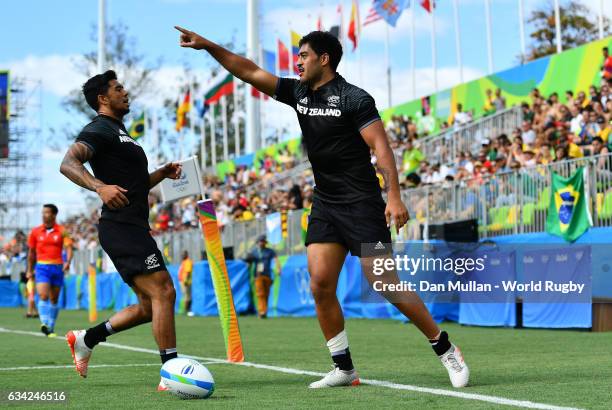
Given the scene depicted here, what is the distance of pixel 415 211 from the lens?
21188 mm

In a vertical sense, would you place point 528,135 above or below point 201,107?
below

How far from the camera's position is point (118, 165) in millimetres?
7477

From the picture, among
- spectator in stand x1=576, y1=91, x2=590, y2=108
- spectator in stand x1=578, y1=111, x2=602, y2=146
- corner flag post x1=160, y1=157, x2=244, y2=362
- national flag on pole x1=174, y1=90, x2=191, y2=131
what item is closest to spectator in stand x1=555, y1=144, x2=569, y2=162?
spectator in stand x1=578, y1=111, x2=602, y2=146

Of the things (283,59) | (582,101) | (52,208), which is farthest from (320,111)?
(283,59)

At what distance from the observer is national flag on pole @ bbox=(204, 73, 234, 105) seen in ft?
145

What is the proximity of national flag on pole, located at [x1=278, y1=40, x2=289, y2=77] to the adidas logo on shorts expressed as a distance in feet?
115

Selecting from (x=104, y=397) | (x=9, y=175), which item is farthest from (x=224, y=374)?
(x=9, y=175)

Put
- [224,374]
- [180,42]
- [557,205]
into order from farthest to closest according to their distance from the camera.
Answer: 1. [557,205]
2. [224,374]
3. [180,42]

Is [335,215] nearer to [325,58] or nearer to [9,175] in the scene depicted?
[325,58]

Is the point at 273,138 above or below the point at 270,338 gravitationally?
above

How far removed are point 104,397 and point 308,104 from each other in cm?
231

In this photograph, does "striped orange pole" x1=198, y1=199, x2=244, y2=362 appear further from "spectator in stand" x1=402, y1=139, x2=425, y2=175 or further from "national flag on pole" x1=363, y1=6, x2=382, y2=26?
"national flag on pole" x1=363, y1=6, x2=382, y2=26

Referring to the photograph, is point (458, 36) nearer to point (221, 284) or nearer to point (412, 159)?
point (412, 159)

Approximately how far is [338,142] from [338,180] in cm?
25
